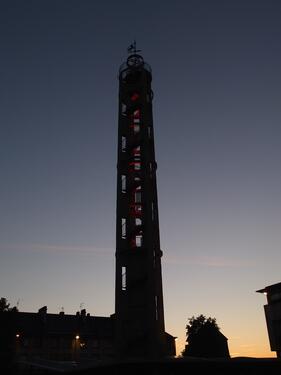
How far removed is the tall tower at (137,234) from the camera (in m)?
57.5

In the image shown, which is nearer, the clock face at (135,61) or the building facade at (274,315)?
the building facade at (274,315)

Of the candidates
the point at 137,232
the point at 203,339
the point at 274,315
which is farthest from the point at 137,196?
the point at 203,339

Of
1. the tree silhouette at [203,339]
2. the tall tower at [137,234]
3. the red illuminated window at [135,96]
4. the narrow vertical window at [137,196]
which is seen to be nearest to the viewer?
the tall tower at [137,234]

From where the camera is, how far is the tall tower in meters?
57.5

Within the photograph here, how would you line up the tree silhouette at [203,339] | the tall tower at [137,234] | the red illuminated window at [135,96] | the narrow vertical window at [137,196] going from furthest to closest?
the tree silhouette at [203,339]
the red illuminated window at [135,96]
the narrow vertical window at [137,196]
the tall tower at [137,234]

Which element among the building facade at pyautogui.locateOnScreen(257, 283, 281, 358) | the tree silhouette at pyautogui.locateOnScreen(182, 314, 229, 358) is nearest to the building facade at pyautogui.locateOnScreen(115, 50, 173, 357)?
the building facade at pyautogui.locateOnScreen(257, 283, 281, 358)

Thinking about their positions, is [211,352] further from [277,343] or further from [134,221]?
[134,221]

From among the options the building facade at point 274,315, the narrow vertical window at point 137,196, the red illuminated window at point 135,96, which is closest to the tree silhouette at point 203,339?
the building facade at point 274,315

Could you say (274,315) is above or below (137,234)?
below

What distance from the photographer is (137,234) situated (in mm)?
64438

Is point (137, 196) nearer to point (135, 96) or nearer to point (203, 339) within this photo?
point (135, 96)

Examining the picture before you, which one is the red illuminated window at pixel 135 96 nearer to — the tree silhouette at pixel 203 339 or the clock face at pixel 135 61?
the clock face at pixel 135 61

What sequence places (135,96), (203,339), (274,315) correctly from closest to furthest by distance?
(274,315) < (135,96) < (203,339)

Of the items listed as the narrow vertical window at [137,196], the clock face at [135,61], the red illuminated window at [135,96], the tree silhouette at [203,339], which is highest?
the clock face at [135,61]
